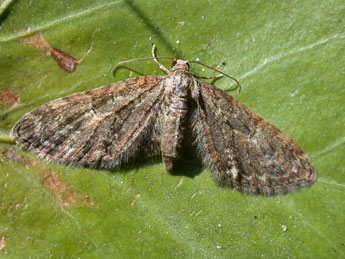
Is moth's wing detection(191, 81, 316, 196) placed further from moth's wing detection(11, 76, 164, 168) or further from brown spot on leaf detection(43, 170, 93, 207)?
brown spot on leaf detection(43, 170, 93, 207)

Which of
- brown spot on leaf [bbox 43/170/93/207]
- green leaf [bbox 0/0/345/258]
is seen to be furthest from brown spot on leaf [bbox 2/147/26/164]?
brown spot on leaf [bbox 43/170/93/207]

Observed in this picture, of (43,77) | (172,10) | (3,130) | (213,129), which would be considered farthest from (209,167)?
(3,130)

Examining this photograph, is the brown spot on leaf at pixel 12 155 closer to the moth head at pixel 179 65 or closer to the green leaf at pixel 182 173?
the green leaf at pixel 182 173

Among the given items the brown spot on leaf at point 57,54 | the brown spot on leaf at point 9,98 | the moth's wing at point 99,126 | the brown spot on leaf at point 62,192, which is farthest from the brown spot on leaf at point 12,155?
the brown spot on leaf at point 57,54

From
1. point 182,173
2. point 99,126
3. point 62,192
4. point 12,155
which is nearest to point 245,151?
point 182,173

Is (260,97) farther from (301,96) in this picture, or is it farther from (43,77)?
(43,77)

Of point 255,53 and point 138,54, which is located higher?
point 138,54
